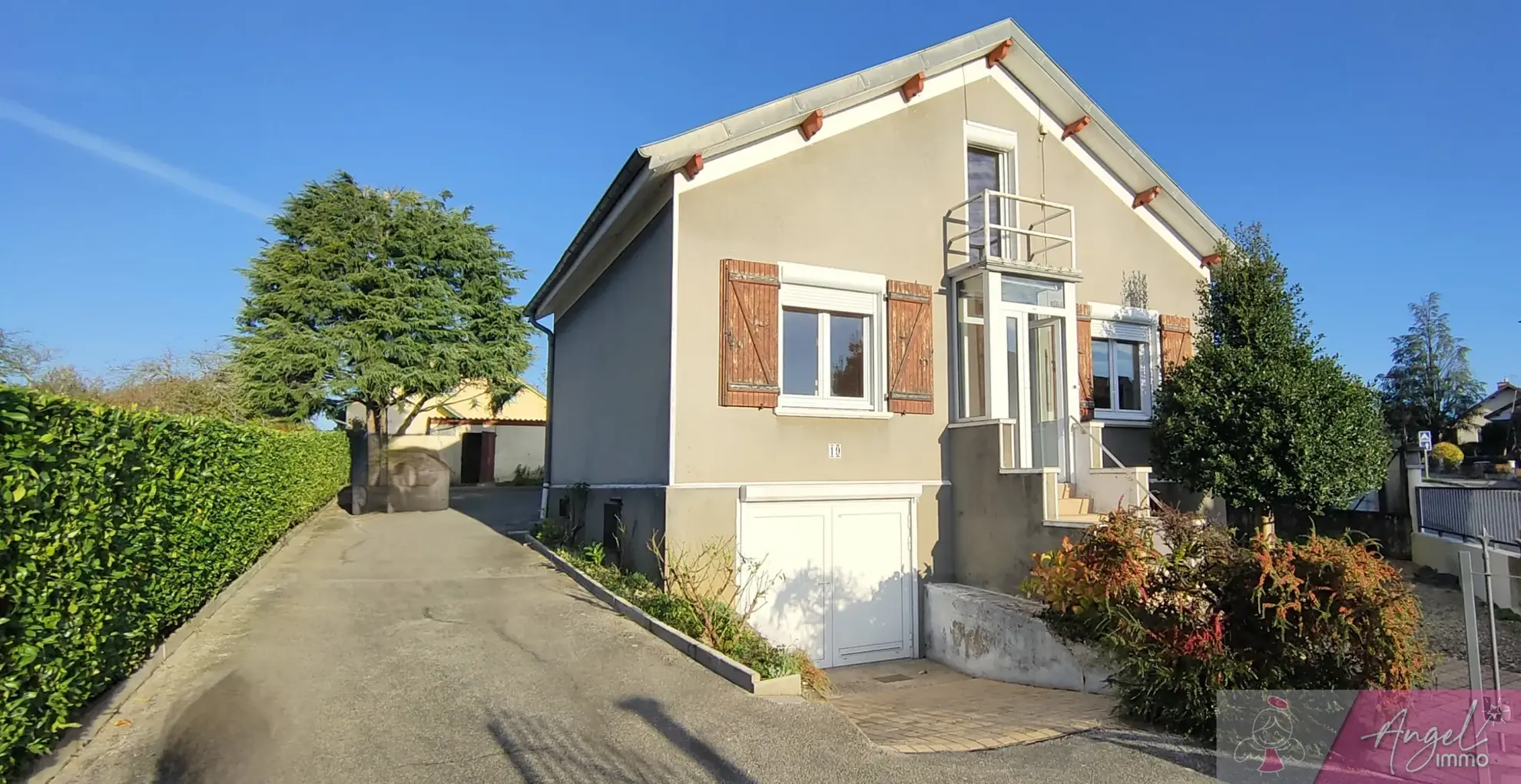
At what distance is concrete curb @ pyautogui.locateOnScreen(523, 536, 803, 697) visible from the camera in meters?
6.44

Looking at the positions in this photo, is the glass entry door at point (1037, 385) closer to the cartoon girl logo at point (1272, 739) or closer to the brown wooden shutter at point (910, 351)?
the brown wooden shutter at point (910, 351)

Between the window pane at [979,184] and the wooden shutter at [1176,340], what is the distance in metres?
3.25

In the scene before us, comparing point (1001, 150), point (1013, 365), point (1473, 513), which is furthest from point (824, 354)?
point (1473, 513)

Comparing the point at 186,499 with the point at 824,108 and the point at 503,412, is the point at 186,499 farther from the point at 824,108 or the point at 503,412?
the point at 503,412

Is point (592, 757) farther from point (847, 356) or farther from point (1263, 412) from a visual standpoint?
point (1263, 412)

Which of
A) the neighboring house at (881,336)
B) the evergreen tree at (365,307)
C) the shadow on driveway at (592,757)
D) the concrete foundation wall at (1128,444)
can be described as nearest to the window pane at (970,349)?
the neighboring house at (881,336)

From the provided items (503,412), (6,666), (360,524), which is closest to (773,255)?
(6,666)

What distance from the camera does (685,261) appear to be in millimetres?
9719

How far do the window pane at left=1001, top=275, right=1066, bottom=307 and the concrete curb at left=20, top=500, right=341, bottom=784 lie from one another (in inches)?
386

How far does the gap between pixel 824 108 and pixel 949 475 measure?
504cm

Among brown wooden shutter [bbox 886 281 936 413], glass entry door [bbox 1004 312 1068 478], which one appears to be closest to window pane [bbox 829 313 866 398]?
brown wooden shutter [bbox 886 281 936 413]

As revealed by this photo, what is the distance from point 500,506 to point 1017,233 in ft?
53.3

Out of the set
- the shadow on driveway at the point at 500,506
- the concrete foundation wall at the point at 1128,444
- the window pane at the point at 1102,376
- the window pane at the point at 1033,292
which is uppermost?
the window pane at the point at 1033,292

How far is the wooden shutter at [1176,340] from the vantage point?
41.9 feet
